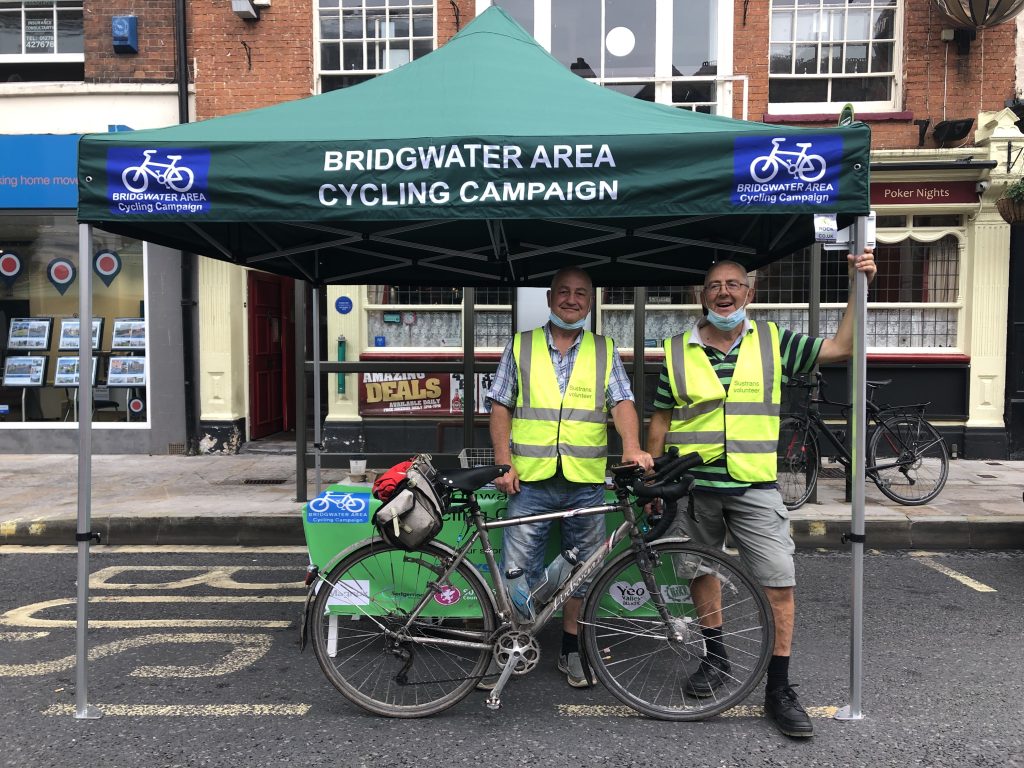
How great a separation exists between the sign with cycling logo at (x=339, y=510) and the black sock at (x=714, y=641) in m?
1.68

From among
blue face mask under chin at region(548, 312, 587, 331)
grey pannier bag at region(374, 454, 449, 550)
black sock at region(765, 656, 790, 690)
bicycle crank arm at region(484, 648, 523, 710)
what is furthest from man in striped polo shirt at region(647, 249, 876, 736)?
grey pannier bag at region(374, 454, 449, 550)

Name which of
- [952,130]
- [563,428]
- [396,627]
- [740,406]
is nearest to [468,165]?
[563,428]

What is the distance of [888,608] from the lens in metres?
4.64

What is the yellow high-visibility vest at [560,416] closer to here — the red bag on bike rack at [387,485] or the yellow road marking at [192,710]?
the red bag on bike rack at [387,485]

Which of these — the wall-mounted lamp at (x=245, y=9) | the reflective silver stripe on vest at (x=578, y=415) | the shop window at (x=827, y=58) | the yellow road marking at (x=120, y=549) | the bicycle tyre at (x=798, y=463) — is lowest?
the yellow road marking at (x=120, y=549)

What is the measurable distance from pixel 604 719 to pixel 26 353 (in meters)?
10.0

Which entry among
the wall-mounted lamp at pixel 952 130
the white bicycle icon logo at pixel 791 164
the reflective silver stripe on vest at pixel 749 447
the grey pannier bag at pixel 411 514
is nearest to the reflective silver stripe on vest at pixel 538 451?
the grey pannier bag at pixel 411 514

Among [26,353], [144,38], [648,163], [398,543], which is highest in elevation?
[144,38]

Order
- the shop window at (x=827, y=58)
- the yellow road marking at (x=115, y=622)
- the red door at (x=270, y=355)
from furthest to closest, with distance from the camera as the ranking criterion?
the red door at (x=270, y=355), the shop window at (x=827, y=58), the yellow road marking at (x=115, y=622)

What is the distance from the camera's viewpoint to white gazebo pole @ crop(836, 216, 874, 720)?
10.6 ft

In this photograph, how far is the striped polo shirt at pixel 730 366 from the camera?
10.7ft

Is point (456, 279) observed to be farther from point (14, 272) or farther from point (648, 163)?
point (14, 272)

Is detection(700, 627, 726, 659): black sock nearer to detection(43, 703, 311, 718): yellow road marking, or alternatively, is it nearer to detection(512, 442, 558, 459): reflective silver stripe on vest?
detection(512, 442, 558, 459): reflective silver stripe on vest

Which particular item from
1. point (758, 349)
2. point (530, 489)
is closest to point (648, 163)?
point (758, 349)
